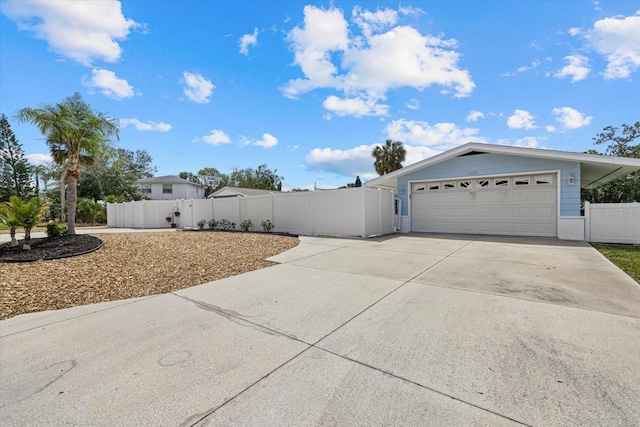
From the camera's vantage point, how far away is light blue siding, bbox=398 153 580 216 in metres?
10.1

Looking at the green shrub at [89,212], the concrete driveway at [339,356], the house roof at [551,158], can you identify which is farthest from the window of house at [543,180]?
the green shrub at [89,212]

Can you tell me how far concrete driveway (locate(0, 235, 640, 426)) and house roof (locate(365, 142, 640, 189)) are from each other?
674 cm

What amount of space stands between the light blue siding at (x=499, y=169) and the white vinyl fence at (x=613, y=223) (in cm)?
48

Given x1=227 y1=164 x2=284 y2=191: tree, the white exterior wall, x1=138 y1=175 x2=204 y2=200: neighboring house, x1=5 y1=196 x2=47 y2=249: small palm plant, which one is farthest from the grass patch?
x1=227 y1=164 x2=284 y2=191: tree

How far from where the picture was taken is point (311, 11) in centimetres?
912

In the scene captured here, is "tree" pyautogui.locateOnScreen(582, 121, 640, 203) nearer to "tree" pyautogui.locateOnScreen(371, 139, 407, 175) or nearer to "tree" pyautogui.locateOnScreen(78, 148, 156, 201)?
"tree" pyautogui.locateOnScreen(371, 139, 407, 175)

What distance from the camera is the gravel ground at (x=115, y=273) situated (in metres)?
4.39

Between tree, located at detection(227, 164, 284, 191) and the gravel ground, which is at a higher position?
tree, located at detection(227, 164, 284, 191)

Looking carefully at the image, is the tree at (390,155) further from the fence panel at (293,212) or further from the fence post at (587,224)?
the fence post at (587,224)

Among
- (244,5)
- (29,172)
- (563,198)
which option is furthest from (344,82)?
(29,172)

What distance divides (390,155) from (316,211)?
675 inches

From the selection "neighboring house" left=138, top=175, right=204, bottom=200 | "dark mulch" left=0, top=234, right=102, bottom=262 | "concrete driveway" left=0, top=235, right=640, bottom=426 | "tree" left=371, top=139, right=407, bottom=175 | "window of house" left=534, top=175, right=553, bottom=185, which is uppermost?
"tree" left=371, top=139, right=407, bottom=175

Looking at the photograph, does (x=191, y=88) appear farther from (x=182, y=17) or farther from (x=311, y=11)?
(x=311, y=11)

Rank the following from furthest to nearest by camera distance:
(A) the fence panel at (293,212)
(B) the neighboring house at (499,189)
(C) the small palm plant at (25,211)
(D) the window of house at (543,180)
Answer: (A) the fence panel at (293,212) → (D) the window of house at (543,180) → (B) the neighboring house at (499,189) → (C) the small palm plant at (25,211)
